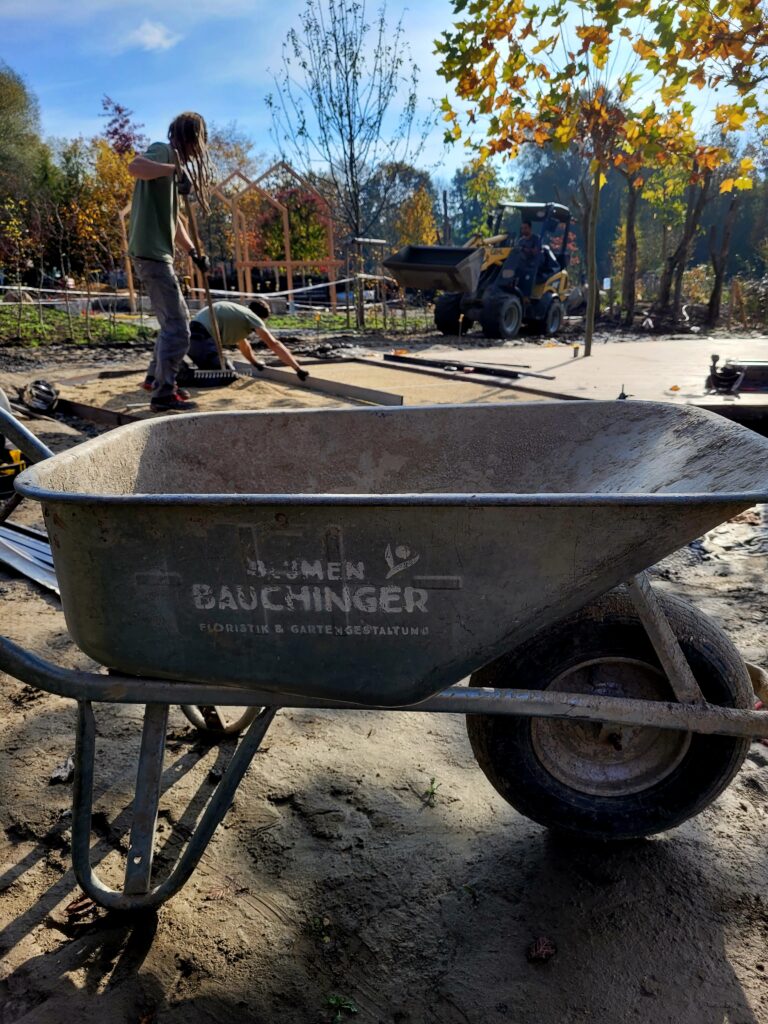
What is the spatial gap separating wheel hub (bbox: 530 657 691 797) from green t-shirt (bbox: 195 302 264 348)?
18.8 feet

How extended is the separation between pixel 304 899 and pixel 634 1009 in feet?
2.32

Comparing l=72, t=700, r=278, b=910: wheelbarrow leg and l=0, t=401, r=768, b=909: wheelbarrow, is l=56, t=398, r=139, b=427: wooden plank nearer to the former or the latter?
l=0, t=401, r=768, b=909: wheelbarrow

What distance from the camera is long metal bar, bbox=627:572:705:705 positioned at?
59.6 inches

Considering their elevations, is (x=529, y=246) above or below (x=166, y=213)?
above

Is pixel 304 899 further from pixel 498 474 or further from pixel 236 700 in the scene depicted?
pixel 498 474

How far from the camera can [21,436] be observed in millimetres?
1771

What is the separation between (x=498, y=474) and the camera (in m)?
2.21

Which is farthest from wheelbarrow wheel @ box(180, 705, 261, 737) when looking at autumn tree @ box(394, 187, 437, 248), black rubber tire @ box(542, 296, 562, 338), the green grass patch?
autumn tree @ box(394, 187, 437, 248)

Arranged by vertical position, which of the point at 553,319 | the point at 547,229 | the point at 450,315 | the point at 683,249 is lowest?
the point at 553,319

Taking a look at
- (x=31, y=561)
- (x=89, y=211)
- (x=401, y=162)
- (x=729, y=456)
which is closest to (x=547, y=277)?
(x=401, y=162)

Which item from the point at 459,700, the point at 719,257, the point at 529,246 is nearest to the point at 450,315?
the point at 529,246

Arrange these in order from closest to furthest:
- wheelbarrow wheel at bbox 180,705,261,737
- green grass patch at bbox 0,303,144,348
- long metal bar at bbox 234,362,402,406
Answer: wheelbarrow wheel at bbox 180,705,261,737, long metal bar at bbox 234,362,402,406, green grass patch at bbox 0,303,144,348

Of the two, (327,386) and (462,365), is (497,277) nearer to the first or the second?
(462,365)

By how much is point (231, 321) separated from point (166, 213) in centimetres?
192
